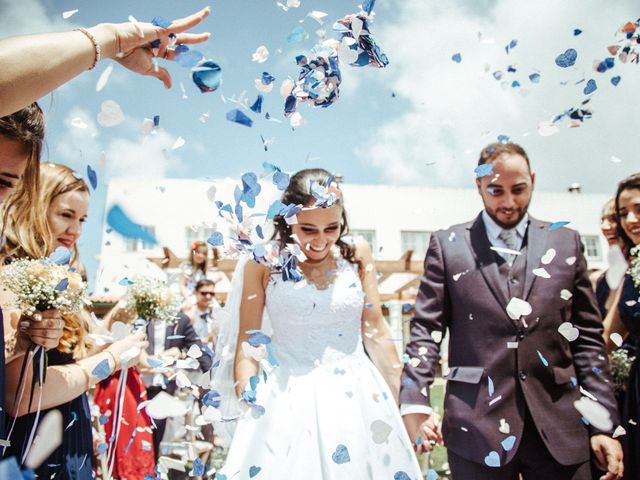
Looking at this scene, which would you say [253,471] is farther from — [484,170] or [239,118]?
[484,170]

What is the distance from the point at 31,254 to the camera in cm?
220

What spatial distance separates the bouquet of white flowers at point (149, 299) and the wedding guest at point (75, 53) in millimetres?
2384

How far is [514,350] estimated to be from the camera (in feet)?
8.09

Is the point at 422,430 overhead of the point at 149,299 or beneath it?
beneath

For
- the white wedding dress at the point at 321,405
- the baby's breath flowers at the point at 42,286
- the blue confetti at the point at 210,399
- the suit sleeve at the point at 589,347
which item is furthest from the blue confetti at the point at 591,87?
the baby's breath flowers at the point at 42,286

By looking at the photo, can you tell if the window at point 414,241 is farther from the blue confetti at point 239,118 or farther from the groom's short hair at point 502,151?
the blue confetti at point 239,118

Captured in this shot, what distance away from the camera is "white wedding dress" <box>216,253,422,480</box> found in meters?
2.47

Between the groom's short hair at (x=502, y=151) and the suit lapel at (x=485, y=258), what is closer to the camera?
the suit lapel at (x=485, y=258)

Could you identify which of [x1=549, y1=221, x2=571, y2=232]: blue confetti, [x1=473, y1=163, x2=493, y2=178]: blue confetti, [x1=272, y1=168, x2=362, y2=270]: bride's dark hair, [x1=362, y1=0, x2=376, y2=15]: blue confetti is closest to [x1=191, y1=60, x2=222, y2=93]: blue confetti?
[x1=362, y1=0, x2=376, y2=15]: blue confetti

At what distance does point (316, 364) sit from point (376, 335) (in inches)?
20.5

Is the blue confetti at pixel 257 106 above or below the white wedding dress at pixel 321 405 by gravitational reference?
above

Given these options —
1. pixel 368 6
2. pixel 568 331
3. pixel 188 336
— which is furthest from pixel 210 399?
pixel 188 336

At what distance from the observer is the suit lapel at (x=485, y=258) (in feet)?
8.36

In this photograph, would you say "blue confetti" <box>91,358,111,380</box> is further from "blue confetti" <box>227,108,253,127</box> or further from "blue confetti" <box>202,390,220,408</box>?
"blue confetti" <box>227,108,253,127</box>
